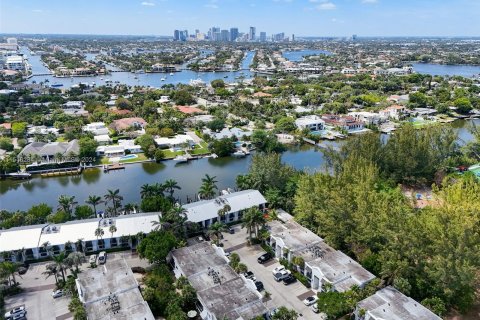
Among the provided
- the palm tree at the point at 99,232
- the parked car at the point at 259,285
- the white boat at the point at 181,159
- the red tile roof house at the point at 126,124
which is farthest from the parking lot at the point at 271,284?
the red tile roof house at the point at 126,124

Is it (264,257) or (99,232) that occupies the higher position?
(99,232)

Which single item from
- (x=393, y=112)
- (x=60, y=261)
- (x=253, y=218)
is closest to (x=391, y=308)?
(x=253, y=218)

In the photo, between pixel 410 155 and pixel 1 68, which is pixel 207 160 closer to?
pixel 410 155

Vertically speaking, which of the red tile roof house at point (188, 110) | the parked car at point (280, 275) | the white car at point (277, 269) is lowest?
the parked car at point (280, 275)

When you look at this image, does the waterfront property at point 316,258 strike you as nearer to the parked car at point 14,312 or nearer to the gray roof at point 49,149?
the parked car at point 14,312

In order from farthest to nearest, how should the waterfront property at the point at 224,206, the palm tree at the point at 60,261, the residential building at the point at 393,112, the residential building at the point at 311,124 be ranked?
the residential building at the point at 393,112
the residential building at the point at 311,124
the waterfront property at the point at 224,206
the palm tree at the point at 60,261

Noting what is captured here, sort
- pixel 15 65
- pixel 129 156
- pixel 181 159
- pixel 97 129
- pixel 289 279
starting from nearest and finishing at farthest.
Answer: pixel 289 279 < pixel 181 159 < pixel 129 156 < pixel 97 129 < pixel 15 65

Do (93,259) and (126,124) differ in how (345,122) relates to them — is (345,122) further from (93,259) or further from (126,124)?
Result: (93,259)

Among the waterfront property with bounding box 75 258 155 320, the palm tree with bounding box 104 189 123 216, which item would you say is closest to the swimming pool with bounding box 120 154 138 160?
the palm tree with bounding box 104 189 123 216
